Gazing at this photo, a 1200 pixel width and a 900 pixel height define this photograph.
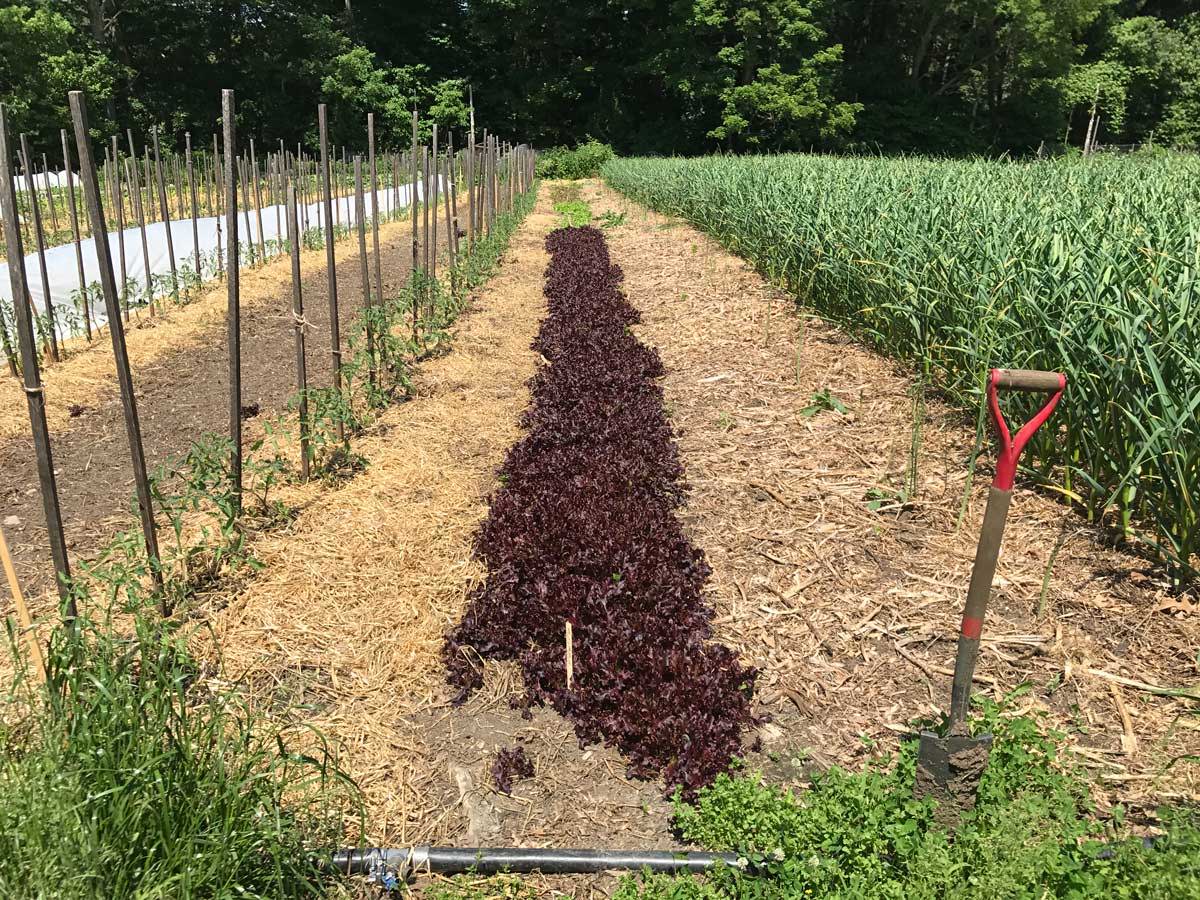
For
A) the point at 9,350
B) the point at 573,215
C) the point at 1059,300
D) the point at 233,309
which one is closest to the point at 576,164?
the point at 573,215

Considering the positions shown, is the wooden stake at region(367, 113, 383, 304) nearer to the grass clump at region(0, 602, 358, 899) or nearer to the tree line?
the grass clump at region(0, 602, 358, 899)

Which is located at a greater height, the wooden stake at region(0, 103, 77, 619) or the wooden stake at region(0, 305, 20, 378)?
the wooden stake at region(0, 103, 77, 619)

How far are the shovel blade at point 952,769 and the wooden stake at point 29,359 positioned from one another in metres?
2.48

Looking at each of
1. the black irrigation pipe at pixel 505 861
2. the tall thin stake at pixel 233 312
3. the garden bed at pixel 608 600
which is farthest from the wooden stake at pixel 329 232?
the black irrigation pipe at pixel 505 861

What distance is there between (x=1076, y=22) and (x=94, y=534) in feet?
134

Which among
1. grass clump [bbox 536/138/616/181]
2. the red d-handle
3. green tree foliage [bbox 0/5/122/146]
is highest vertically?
green tree foliage [bbox 0/5/122/146]

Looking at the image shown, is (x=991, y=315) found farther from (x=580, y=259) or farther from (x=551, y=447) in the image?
(x=580, y=259)

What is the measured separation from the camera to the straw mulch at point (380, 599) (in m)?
2.58

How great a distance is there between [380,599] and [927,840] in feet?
7.57

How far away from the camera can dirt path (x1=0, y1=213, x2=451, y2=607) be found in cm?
423

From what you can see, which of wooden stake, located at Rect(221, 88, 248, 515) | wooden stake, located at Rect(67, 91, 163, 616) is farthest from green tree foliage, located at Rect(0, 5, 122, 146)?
wooden stake, located at Rect(67, 91, 163, 616)

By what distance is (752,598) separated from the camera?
3.36m

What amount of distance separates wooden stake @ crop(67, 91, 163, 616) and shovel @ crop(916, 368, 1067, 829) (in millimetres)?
2672

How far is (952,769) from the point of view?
2.06 metres
